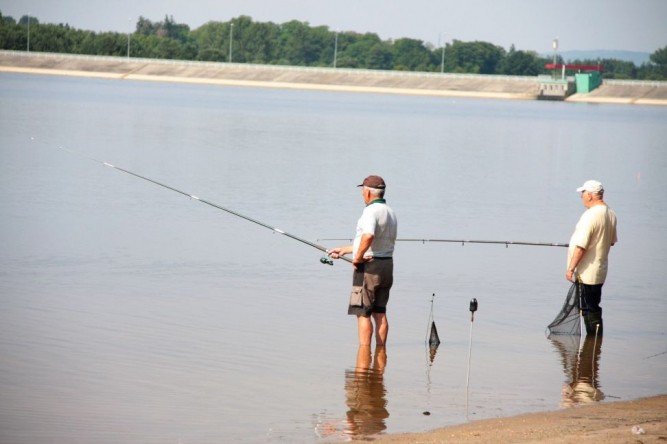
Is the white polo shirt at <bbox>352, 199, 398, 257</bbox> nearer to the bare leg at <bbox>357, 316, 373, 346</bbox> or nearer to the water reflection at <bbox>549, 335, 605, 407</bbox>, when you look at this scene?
the bare leg at <bbox>357, 316, 373, 346</bbox>

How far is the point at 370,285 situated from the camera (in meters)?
8.84

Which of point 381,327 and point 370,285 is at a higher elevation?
point 370,285

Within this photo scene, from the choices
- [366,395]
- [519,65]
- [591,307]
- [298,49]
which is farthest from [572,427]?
[298,49]

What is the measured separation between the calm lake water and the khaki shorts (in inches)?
20.7

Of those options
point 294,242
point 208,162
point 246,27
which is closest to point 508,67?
point 246,27

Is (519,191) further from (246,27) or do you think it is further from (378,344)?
(246,27)

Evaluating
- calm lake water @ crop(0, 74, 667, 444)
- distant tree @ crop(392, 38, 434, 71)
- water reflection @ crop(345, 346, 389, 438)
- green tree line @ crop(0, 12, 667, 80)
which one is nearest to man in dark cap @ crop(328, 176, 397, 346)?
water reflection @ crop(345, 346, 389, 438)

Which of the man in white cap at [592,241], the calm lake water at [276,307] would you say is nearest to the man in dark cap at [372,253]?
the calm lake water at [276,307]

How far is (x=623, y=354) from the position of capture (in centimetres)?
Answer: 1025

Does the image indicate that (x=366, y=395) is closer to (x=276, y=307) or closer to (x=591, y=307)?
(x=591, y=307)

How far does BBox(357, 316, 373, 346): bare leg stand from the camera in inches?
361

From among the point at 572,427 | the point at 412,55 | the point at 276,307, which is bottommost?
the point at 276,307

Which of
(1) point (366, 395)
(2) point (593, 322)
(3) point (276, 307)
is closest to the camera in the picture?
(1) point (366, 395)

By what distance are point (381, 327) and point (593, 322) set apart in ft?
6.46
